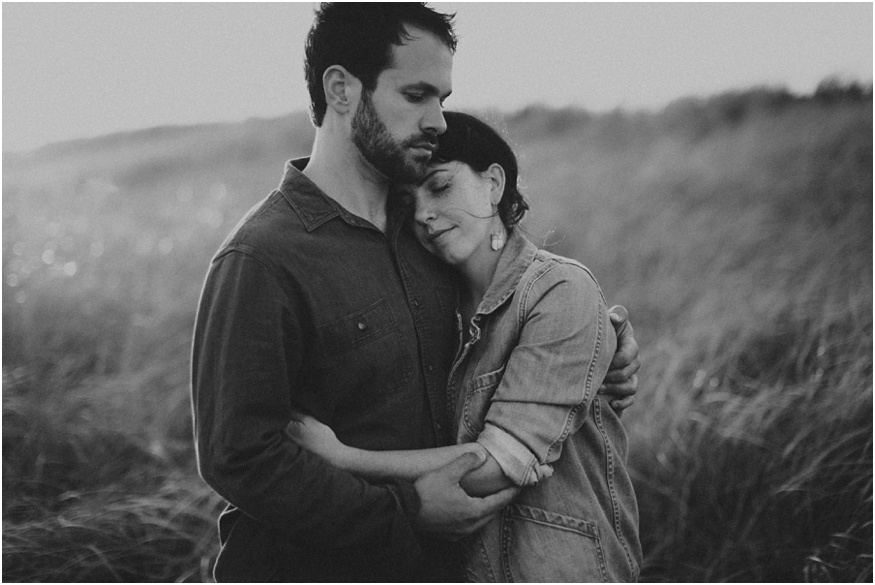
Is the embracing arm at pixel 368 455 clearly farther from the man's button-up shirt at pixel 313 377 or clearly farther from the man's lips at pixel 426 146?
the man's lips at pixel 426 146

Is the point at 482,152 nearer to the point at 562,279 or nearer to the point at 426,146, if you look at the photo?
the point at 426,146

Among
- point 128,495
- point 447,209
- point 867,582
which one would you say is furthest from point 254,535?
point 867,582

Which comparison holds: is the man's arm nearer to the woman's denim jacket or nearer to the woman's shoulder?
the woman's denim jacket

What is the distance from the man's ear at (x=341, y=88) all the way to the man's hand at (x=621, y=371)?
3.16ft

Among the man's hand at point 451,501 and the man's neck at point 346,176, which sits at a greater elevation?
the man's neck at point 346,176

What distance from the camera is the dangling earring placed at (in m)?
2.09

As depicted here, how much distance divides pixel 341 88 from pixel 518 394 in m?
0.98

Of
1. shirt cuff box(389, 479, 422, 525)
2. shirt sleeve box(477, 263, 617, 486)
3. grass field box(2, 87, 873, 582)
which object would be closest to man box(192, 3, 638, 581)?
shirt cuff box(389, 479, 422, 525)

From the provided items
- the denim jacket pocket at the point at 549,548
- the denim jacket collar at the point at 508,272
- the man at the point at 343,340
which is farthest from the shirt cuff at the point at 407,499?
the denim jacket collar at the point at 508,272

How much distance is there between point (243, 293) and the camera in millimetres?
1607

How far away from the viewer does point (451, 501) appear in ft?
5.72

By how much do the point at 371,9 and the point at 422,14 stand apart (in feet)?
0.47

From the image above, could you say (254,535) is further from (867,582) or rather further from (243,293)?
(867,582)

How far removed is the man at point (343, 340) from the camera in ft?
5.26
